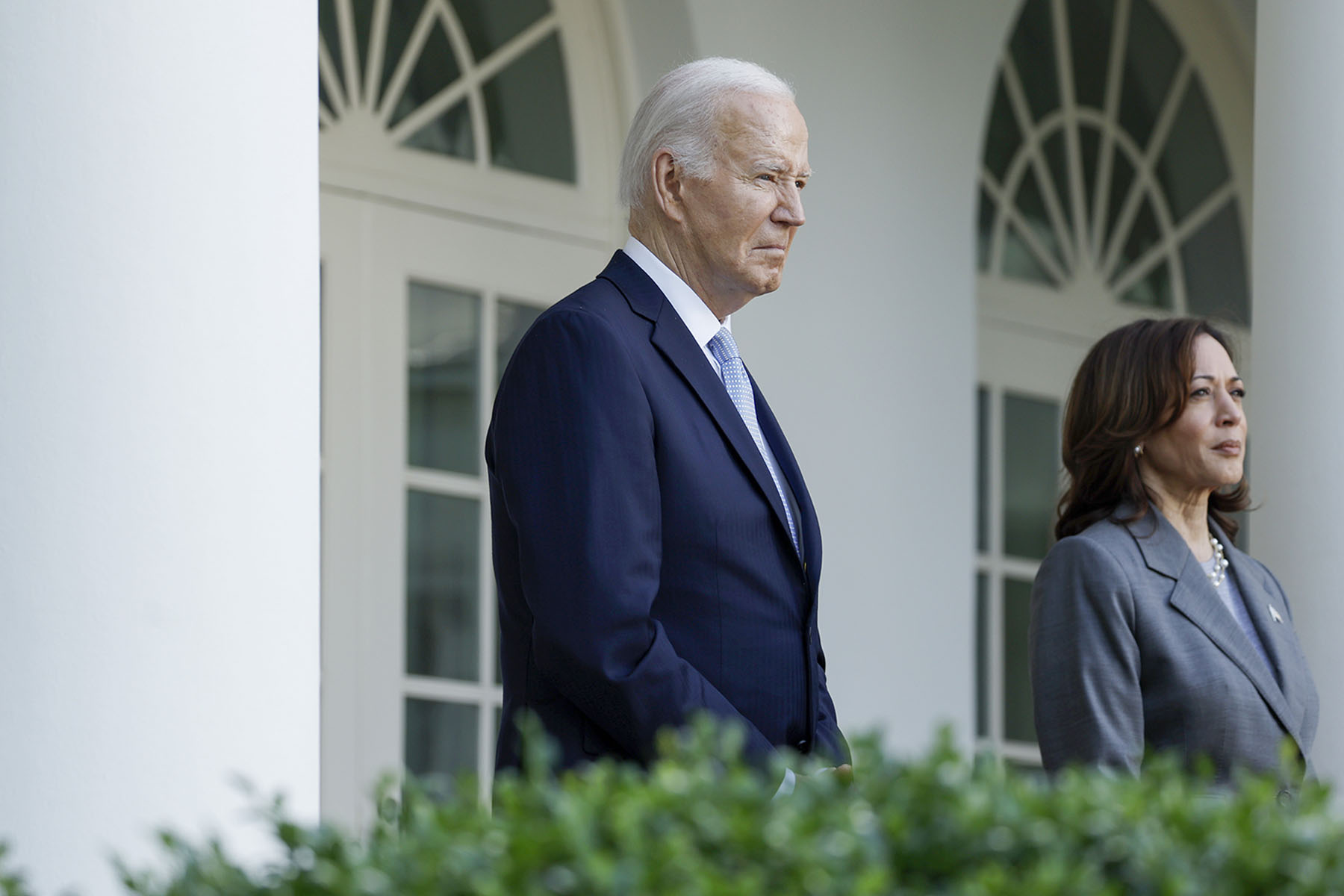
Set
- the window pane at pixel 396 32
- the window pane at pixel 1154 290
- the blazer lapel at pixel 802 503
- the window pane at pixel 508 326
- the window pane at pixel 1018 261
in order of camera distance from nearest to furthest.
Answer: the blazer lapel at pixel 802 503 < the window pane at pixel 396 32 < the window pane at pixel 508 326 < the window pane at pixel 1018 261 < the window pane at pixel 1154 290

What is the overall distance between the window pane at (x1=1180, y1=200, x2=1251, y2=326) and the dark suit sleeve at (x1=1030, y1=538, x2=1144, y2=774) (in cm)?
428

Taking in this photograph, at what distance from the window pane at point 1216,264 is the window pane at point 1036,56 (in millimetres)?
902

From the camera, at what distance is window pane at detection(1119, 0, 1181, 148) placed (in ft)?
24.0

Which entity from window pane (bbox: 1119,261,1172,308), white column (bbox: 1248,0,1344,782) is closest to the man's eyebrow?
white column (bbox: 1248,0,1344,782)

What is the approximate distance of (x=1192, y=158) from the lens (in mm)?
7512

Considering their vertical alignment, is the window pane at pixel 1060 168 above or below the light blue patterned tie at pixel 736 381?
above

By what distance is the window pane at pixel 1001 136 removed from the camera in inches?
270

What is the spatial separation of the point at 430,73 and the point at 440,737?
1.92m

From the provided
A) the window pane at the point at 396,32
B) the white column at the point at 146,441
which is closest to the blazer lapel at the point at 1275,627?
the white column at the point at 146,441

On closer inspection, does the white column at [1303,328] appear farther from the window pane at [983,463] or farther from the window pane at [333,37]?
the window pane at [333,37]

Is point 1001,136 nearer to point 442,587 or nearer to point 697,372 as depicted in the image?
point 442,587

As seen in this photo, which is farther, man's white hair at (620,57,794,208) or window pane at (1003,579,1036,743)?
window pane at (1003,579,1036,743)

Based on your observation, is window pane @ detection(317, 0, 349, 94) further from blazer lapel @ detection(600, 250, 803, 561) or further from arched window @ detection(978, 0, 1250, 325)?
blazer lapel @ detection(600, 250, 803, 561)

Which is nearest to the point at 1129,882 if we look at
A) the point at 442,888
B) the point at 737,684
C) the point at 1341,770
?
the point at 442,888
